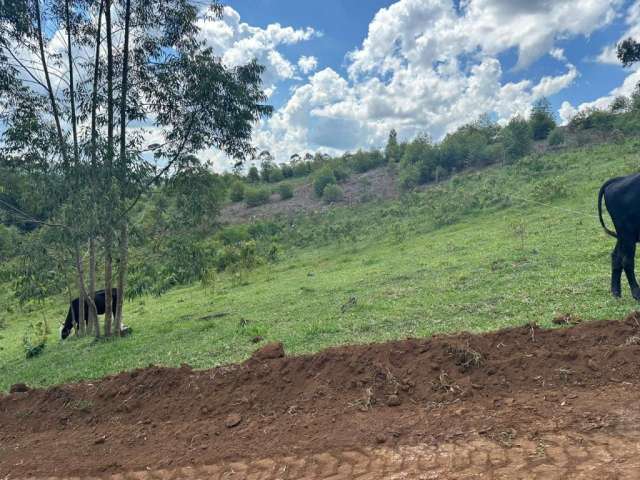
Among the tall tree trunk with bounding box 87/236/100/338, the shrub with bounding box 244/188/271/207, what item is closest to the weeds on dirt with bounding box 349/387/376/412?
the tall tree trunk with bounding box 87/236/100/338

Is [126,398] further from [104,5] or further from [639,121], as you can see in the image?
[639,121]

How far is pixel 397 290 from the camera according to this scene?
12719mm

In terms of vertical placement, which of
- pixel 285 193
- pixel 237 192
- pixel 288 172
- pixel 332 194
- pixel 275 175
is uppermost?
pixel 288 172

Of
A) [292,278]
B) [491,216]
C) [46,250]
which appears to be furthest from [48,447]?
[491,216]

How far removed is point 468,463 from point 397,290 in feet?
28.6

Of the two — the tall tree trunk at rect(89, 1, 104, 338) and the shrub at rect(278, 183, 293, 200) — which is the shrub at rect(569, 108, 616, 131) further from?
the tall tree trunk at rect(89, 1, 104, 338)

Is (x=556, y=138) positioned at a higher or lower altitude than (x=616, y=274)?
higher

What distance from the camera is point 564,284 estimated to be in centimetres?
977

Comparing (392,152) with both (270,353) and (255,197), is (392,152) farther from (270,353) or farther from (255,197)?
(270,353)

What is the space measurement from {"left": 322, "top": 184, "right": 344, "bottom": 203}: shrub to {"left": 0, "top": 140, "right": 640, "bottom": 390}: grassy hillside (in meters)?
16.8

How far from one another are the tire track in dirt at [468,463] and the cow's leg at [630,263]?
4.74m

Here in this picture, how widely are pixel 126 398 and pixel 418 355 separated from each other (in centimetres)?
379

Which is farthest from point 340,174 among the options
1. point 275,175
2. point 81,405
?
point 81,405

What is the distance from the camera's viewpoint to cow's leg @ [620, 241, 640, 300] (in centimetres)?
806
